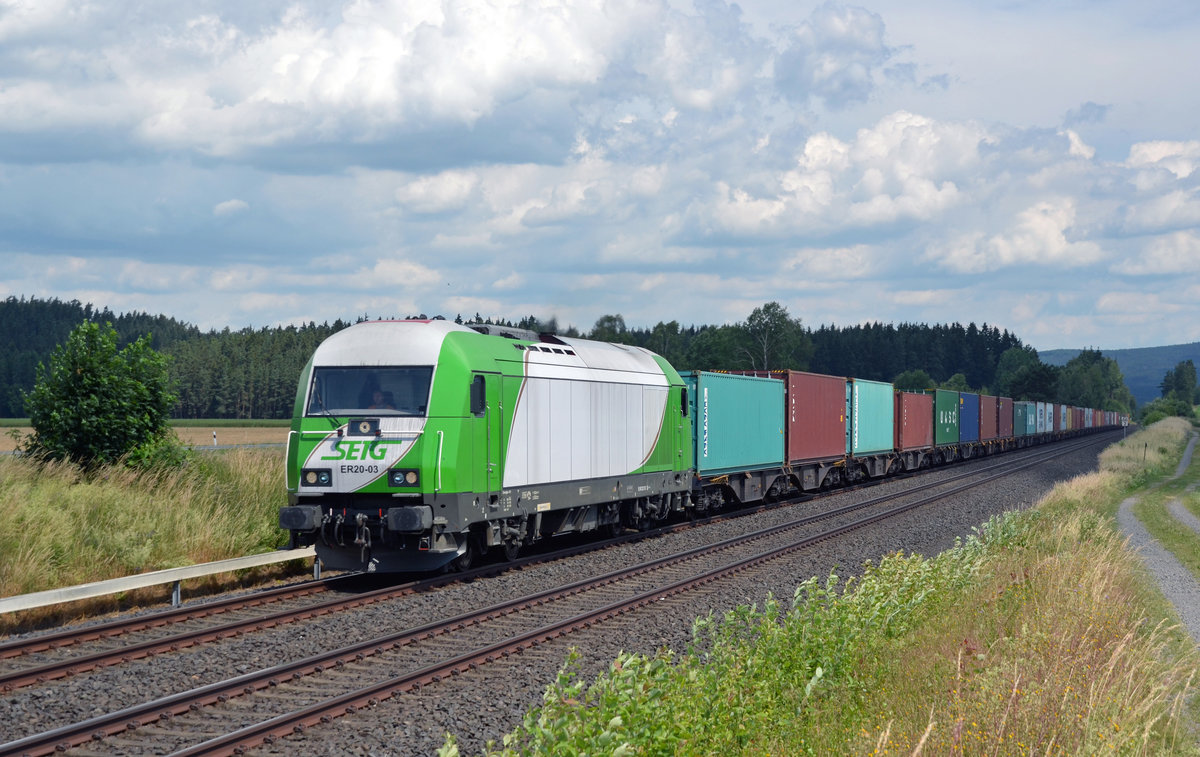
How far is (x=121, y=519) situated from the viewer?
14.2 metres

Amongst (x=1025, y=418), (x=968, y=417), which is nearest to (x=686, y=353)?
(x=1025, y=418)

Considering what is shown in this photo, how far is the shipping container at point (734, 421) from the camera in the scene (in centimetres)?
2288

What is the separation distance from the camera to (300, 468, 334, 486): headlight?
13.8m

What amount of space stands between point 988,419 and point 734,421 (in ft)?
121

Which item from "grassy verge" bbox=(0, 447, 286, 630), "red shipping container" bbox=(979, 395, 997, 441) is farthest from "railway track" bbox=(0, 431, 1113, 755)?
"red shipping container" bbox=(979, 395, 997, 441)

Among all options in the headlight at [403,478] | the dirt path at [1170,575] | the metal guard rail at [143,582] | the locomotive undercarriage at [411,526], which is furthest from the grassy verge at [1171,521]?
the metal guard rail at [143,582]

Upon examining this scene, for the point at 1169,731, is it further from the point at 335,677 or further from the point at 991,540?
the point at 991,540

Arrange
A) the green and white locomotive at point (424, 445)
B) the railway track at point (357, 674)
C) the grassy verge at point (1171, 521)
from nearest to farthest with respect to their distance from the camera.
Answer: the railway track at point (357, 674)
the green and white locomotive at point (424, 445)
the grassy verge at point (1171, 521)

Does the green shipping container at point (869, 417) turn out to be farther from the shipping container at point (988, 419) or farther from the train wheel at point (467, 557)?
the train wheel at point (467, 557)

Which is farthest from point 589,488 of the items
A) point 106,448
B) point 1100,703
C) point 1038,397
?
point 1038,397

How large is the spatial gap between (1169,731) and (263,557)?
10975 mm

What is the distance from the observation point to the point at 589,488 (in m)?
17.6

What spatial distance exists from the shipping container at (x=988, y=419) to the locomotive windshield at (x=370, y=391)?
4555 centimetres

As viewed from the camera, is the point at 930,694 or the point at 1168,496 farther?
the point at 1168,496
